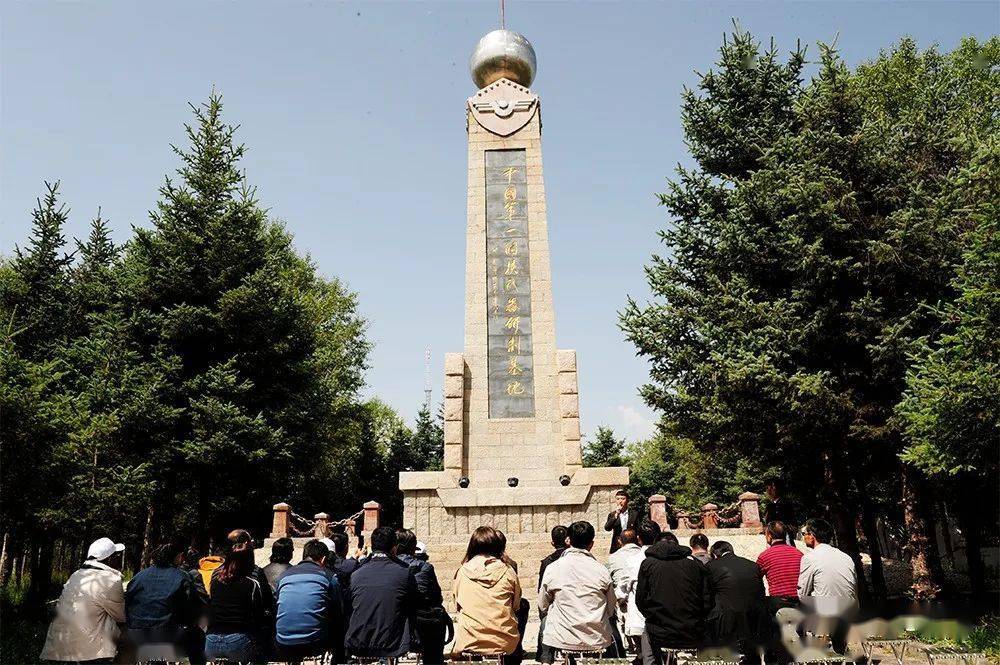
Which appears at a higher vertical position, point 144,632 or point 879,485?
point 879,485

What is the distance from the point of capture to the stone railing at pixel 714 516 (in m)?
17.1

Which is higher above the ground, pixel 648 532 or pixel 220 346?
pixel 220 346

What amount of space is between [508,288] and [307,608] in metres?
10.3

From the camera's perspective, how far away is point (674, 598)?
5.16 meters

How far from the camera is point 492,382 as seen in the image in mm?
14562

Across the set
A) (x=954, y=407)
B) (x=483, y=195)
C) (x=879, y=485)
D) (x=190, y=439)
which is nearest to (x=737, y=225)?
(x=483, y=195)

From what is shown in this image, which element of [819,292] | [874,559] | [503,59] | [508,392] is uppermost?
[503,59]

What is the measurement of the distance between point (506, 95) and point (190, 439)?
432 inches


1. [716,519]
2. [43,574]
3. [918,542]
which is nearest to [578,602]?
[918,542]

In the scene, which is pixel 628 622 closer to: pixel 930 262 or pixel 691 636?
pixel 691 636

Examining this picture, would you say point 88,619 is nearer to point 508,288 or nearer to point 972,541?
point 508,288

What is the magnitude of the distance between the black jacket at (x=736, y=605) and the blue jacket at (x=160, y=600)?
3.74m

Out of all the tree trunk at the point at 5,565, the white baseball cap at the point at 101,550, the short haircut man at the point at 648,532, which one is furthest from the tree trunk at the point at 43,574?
the short haircut man at the point at 648,532

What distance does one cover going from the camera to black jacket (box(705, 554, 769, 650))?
5.14m
